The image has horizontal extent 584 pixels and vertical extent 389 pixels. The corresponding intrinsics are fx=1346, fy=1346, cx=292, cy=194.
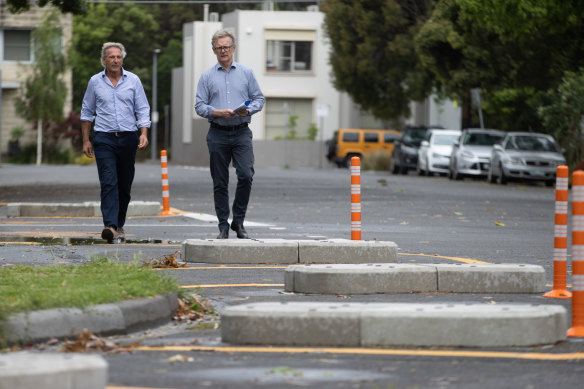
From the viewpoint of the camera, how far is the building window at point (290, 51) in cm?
7188

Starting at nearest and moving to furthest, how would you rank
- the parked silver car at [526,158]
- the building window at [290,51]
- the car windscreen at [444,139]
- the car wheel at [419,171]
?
the parked silver car at [526,158] → the car windscreen at [444,139] → the car wheel at [419,171] → the building window at [290,51]

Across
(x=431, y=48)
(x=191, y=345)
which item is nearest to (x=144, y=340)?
(x=191, y=345)

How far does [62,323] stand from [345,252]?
4.46m

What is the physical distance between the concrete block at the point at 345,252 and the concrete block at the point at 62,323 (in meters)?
3.93

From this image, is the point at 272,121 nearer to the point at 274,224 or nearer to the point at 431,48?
the point at 431,48

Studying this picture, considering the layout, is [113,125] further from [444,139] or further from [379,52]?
[379,52]

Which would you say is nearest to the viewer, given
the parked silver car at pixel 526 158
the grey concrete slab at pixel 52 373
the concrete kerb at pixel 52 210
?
the grey concrete slab at pixel 52 373

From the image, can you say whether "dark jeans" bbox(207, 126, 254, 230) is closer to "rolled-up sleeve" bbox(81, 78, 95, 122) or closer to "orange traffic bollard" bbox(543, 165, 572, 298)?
"rolled-up sleeve" bbox(81, 78, 95, 122)

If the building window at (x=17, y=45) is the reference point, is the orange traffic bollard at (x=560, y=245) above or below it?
below

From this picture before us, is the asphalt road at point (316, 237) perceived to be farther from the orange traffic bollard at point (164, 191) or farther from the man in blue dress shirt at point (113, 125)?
the man in blue dress shirt at point (113, 125)

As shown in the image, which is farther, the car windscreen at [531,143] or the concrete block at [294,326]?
the car windscreen at [531,143]

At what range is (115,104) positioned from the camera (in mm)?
13164

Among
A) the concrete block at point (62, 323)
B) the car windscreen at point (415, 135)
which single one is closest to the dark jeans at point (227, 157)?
the concrete block at point (62, 323)

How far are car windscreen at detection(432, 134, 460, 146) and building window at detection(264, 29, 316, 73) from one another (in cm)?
2736
